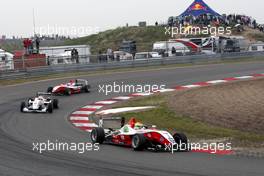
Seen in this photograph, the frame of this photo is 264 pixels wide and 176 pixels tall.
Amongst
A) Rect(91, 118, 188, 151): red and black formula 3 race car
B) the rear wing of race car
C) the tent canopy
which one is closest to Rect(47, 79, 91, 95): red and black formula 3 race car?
the rear wing of race car

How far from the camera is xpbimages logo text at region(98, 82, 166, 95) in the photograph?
76.9 ft

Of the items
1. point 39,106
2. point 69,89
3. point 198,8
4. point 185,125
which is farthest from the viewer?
point 198,8

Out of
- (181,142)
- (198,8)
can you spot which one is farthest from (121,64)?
(181,142)

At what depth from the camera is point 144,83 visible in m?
25.6

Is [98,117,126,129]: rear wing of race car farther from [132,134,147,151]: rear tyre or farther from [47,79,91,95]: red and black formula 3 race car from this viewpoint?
[47,79,91,95]: red and black formula 3 race car

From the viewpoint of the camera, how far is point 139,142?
10.9 meters

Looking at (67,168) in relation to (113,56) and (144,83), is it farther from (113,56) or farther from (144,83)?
(113,56)

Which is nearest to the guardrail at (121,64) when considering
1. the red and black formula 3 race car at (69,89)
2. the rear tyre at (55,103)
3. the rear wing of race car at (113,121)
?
the red and black formula 3 race car at (69,89)

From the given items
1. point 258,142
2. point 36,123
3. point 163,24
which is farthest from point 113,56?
point 163,24

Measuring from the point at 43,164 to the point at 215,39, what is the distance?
1193 inches

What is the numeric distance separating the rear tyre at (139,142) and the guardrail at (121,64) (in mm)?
17254

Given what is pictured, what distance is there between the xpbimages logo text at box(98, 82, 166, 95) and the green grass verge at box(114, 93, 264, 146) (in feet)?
12.9

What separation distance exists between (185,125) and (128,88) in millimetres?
10212

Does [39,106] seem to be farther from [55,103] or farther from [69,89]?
[69,89]
